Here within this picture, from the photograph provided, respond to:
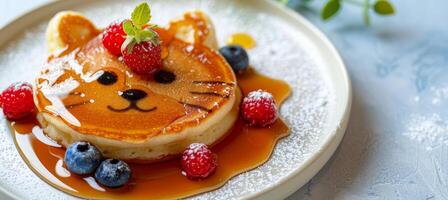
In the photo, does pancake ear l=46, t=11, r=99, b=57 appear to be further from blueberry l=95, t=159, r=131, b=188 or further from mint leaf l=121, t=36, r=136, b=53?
blueberry l=95, t=159, r=131, b=188

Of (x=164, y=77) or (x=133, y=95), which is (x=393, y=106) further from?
(x=133, y=95)

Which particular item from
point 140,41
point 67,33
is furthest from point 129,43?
point 67,33

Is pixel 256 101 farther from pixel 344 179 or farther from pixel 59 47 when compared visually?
pixel 59 47

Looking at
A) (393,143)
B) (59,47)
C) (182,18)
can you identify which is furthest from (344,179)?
(59,47)

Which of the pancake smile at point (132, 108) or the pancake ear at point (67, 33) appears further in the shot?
the pancake ear at point (67, 33)

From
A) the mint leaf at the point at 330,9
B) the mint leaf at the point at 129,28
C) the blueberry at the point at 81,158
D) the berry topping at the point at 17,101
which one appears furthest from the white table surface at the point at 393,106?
the berry topping at the point at 17,101

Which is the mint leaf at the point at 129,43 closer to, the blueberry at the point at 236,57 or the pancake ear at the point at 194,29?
the pancake ear at the point at 194,29

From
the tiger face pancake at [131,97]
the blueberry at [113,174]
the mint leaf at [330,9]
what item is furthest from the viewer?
the mint leaf at [330,9]

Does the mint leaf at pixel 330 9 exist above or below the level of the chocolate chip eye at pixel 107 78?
below
